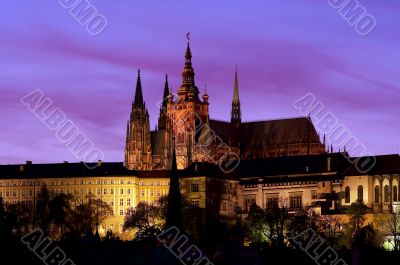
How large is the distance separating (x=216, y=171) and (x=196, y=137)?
701 inches

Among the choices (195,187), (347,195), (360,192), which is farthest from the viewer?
(195,187)

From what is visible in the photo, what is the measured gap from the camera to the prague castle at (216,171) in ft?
518

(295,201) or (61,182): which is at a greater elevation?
(61,182)

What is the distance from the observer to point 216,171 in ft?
548

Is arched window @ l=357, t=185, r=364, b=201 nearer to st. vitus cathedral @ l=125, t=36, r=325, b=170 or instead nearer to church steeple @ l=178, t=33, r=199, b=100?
st. vitus cathedral @ l=125, t=36, r=325, b=170

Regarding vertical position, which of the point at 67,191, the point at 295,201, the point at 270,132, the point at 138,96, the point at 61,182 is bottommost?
the point at 295,201

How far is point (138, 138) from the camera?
18450 centimetres

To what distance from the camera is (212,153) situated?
7185 inches

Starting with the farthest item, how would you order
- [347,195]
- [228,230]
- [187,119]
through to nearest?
[187,119]
[347,195]
[228,230]

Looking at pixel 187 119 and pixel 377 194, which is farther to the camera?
pixel 187 119

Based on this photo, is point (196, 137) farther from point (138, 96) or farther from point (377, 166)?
point (377, 166)

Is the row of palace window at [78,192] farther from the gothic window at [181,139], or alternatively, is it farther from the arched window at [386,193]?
the arched window at [386,193]

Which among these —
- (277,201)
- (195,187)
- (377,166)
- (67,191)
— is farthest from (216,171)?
(377,166)

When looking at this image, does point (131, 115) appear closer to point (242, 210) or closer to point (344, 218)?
point (242, 210)
